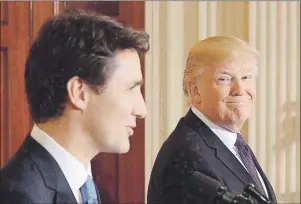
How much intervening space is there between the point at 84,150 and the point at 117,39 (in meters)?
0.21

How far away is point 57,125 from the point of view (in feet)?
4.05

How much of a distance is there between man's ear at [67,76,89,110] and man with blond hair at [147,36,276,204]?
396 mm

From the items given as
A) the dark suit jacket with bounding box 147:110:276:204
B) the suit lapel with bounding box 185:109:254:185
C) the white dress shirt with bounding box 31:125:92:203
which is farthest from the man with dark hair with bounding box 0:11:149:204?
the suit lapel with bounding box 185:109:254:185

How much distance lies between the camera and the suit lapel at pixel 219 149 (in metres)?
1.62

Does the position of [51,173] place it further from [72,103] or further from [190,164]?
[190,164]

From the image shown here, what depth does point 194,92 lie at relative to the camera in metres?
1.70

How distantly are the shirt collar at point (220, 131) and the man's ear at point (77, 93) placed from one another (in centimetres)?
51

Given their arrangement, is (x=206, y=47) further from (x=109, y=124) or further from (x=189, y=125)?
(x=109, y=124)

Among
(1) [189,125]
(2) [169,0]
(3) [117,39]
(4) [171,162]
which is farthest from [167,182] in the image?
(2) [169,0]

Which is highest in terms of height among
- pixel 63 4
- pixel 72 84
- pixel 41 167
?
pixel 63 4

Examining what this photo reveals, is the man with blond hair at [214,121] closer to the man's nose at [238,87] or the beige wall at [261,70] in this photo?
the man's nose at [238,87]

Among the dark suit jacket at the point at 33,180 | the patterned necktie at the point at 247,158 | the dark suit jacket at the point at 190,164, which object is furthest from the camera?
the patterned necktie at the point at 247,158

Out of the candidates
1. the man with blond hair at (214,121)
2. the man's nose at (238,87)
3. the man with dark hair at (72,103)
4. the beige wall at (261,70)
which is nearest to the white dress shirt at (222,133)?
the man with blond hair at (214,121)

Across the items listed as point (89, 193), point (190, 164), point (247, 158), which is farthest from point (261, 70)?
point (89, 193)
